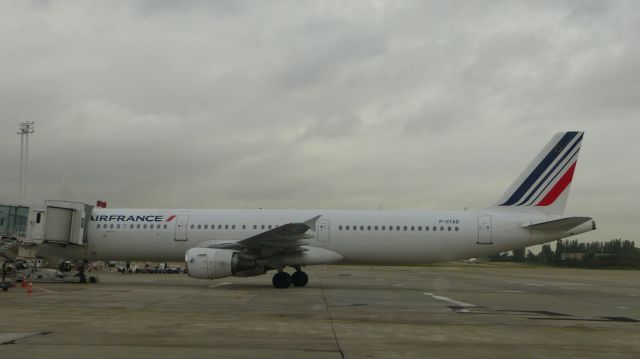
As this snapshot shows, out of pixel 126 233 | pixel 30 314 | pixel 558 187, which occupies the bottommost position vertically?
pixel 30 314

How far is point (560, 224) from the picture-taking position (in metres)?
19.9

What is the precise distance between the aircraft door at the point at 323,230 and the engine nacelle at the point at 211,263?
11.8 ft

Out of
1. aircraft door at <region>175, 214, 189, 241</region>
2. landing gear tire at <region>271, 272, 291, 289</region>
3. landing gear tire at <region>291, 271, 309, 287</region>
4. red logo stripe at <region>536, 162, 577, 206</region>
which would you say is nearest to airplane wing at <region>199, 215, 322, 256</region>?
landing gear tire at <region>271, 272, 291, 289</region>

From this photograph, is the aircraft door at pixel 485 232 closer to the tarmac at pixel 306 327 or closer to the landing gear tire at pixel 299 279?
the tarmac at pixel 306 327

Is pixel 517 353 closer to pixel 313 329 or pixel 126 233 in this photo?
pixel 313 329

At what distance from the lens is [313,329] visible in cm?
940

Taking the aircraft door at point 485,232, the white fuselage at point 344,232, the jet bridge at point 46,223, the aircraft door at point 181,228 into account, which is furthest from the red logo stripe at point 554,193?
the jet bridge at point 46,223

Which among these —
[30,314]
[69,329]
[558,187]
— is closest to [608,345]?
[69,329]

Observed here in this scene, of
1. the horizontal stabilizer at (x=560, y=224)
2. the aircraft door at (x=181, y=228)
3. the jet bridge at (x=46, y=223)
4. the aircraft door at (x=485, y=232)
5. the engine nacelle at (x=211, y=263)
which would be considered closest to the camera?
the engine nacelle at (x=211, y=263)

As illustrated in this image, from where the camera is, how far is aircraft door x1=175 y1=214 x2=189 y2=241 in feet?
70.2

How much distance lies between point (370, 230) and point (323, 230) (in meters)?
1.77

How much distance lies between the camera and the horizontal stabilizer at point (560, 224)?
774 inches

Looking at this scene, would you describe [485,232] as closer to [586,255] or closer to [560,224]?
[560,224]

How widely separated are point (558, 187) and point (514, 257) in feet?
376
